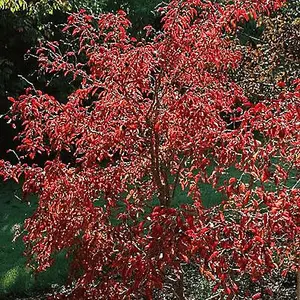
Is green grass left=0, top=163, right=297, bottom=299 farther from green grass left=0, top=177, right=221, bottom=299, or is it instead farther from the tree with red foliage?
the tree with red foliage

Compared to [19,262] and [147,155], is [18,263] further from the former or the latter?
[147,155]

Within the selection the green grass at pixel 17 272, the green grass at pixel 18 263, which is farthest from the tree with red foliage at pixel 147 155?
Answer: the green grass at pixel 17 272

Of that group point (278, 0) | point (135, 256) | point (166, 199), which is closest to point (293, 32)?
point (278, 0)

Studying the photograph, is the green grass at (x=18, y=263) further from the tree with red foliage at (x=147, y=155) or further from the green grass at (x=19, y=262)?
the tree with red foliage at (x=147, y=155)

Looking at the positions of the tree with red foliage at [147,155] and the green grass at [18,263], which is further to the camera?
the green grass at [18,263]

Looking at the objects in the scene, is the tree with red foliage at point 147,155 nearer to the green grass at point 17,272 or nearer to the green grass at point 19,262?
the green grass at point 19,262

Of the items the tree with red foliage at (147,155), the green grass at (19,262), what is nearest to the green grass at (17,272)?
the green grass at (19,262)

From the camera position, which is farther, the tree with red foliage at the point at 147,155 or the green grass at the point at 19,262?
the green grass at the point at 19,262

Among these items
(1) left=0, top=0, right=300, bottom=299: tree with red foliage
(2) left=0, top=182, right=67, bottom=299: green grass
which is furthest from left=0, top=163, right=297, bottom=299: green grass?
(1) left=0, top=0, right=300, bottom=299: tree with red foliage

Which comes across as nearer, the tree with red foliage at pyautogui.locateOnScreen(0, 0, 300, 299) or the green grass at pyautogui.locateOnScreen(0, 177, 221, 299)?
the tree with red foliage at pyautogui.locateOnScreen(0, 0, 300, 299)

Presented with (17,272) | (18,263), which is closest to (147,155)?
(17,272)

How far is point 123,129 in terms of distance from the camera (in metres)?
3.16

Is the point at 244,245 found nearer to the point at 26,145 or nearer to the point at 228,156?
the point at 228,156

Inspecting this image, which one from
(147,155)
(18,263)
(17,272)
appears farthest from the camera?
(18,263)
